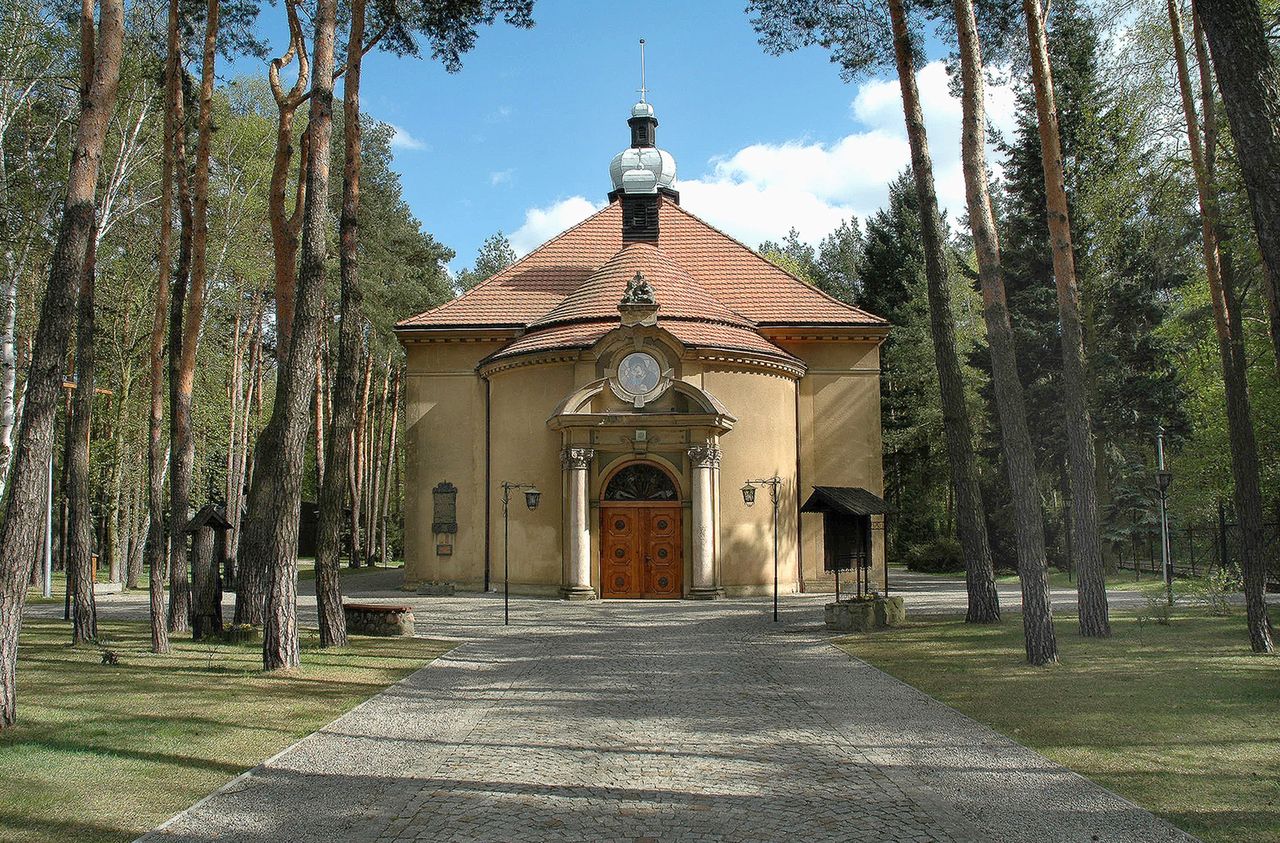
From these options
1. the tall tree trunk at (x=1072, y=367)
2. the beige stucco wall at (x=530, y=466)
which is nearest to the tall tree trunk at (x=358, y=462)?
the beige stucco wall at (x=530, y=466)

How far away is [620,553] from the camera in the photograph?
893 inches

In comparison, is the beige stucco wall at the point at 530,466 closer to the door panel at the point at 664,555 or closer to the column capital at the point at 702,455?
the door panel at the point at 664,555

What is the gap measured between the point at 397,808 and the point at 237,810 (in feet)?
3.29

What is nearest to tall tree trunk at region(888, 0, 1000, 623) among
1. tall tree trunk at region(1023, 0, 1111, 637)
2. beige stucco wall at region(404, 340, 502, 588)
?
tall tree trunk at region(1023, 0, 1111, 637)

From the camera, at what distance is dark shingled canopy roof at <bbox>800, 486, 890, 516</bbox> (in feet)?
56.5

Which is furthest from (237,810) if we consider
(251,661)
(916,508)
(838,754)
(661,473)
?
(916,508)

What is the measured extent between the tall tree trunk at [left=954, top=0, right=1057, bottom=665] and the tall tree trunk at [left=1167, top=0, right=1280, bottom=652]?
97.6 inches

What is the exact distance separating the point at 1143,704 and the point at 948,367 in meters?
7.95

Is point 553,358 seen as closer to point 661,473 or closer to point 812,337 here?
point 661,473

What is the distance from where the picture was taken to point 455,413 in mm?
25781

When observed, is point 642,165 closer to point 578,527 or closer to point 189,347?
point 578,527

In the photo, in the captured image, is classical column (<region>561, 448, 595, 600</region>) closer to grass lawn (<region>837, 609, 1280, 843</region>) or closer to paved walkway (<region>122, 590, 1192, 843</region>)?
grass lawn (<region>837, 609, 1280, 843</region>)

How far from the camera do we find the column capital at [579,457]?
22125 millimetres

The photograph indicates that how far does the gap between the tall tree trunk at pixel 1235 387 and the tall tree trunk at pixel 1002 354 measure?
248cm
